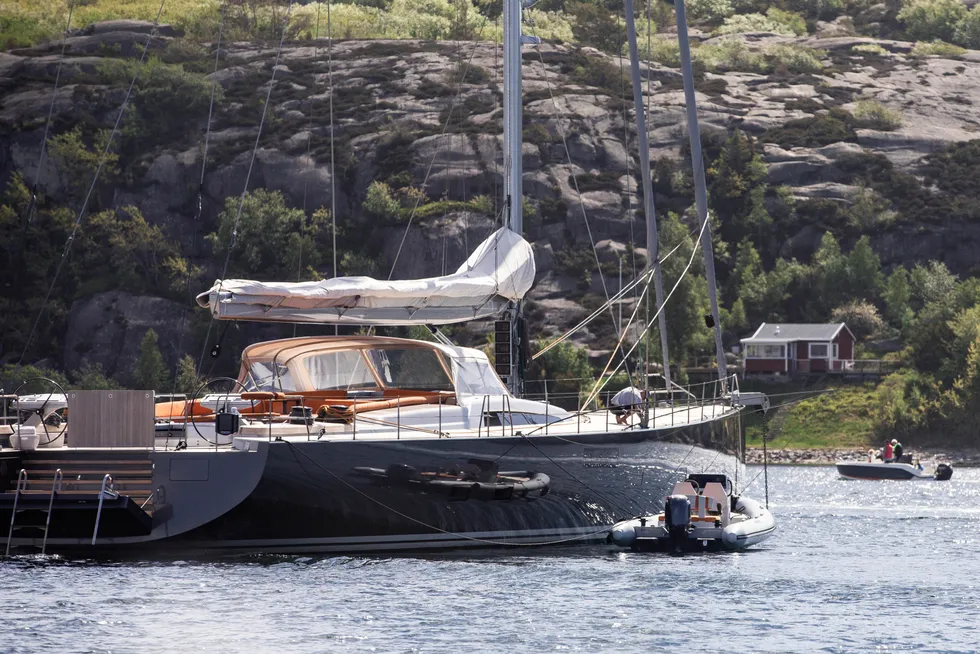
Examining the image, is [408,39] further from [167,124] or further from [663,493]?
[663,493]

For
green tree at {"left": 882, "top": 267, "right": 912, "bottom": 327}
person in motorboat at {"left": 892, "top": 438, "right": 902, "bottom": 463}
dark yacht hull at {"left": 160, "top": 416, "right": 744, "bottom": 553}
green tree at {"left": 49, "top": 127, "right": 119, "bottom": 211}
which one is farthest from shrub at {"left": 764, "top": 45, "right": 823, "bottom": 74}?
dark yacht hull at {"left": 160, "top": 416, "right": 744, "bottom": 553}

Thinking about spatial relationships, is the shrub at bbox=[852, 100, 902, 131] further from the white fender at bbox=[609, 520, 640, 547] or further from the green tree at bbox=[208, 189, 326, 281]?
the white fender at bbox=[609, 520, 640, 547]

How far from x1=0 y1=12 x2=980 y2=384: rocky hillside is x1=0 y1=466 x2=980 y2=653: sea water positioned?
6407cm

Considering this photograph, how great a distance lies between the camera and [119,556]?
62.8 feet

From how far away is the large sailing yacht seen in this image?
61.5ft

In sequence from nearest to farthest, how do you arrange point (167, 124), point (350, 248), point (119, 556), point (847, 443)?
point (119, 556) < point (847, 443) < point (350, 248) < point (167, 124)

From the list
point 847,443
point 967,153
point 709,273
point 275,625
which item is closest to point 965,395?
point 847,443

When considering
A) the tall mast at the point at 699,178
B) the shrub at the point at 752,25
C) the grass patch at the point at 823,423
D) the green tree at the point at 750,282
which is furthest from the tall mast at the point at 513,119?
the shrub at the point at 752,25

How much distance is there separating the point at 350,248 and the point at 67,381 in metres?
22.5

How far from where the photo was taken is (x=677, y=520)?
22484mm

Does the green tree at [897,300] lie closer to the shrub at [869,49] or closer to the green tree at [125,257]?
the green tree at [125,257]

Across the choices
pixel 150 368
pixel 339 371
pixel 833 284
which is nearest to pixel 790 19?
pixel 833 284

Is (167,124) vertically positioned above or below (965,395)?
above

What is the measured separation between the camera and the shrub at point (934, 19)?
150625mm
